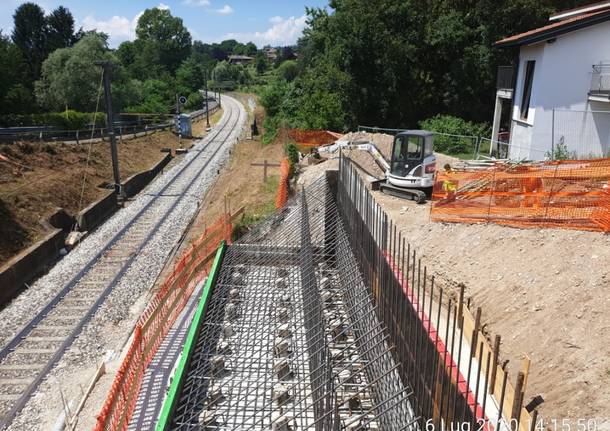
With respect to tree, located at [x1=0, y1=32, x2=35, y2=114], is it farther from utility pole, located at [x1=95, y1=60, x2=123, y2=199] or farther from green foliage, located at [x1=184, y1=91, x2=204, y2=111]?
green foliage, located at [x1=184, y1=91, x2=204, y2=111]

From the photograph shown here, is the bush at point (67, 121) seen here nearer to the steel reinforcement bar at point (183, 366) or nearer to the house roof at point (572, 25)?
the house roof at point (572, 25)

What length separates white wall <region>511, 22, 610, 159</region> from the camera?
1928 cm

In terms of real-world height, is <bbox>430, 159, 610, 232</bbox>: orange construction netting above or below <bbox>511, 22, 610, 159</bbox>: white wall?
below

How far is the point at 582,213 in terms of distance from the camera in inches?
476

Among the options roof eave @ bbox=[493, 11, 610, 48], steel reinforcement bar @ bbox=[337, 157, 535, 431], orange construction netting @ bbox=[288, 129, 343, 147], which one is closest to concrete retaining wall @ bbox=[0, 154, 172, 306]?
steel reinforcement bar @ bbox=[337, 157, 535, 431]

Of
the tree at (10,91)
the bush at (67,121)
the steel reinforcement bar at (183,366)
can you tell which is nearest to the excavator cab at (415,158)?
the steel reinforcement bar at (183,366)

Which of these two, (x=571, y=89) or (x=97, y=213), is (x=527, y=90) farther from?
(x=97, y=213)

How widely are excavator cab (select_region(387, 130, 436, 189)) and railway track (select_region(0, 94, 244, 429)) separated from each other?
1033cm

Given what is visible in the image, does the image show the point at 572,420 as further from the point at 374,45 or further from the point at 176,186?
the point at 374,45

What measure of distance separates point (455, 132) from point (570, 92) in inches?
426

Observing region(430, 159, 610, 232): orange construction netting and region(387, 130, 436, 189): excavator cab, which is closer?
region(430, 159, 610, 232): orange construction netting

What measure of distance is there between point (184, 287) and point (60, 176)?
15.0 m

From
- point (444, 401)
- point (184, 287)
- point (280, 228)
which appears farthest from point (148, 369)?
point (444, 401)

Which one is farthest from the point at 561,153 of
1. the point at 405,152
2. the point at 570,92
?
the point at 405,152
